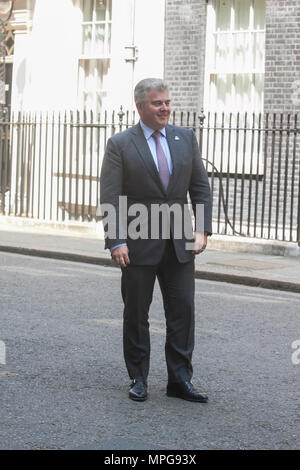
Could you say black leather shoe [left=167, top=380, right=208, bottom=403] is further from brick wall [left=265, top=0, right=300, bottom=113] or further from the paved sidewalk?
brick wall [left=265, top=0, right=300, bottom=113]

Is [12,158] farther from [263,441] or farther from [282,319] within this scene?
[263,441]

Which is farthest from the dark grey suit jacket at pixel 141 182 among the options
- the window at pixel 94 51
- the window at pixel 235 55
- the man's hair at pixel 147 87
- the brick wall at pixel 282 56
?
the window at pixel 94 51

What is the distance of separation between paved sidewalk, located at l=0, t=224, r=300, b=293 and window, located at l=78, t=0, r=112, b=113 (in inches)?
113

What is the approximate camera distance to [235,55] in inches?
581

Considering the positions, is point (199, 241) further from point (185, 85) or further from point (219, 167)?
point (185, 85)

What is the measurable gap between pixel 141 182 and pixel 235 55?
9.73 metres

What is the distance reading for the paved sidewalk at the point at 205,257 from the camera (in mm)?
10641

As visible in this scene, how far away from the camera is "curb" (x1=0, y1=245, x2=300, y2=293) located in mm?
10328

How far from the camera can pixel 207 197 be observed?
5617 mm

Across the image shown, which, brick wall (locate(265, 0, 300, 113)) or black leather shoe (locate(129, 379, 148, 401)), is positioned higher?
brick wall (locate(265, 0, 300, 113))

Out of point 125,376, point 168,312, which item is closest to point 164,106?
point 168,312

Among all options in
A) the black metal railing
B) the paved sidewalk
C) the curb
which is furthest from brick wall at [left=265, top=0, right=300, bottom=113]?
the curb

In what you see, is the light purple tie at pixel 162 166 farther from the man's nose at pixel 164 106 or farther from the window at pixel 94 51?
the window at pixel 94 51

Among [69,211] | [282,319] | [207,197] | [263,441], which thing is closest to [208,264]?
[282,319]
